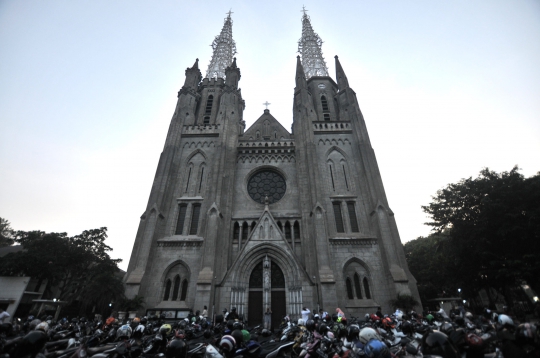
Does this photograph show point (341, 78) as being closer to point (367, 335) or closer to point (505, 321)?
point (505, 321)

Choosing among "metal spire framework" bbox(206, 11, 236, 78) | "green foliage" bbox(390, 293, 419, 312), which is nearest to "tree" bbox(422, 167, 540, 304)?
"green foliage" bbox(390, 293, 419, 312)

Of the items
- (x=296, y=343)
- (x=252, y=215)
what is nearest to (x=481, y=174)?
(x=252, y=215)

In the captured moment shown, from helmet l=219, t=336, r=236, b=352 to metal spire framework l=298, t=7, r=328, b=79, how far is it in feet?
128

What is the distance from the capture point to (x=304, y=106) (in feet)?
92.3

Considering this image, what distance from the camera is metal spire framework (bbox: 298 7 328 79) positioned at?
38625mm

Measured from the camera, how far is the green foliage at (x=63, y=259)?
24.0 meters

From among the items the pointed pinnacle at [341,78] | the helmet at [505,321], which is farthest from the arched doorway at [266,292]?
the pointed pinnacle at [341,78]

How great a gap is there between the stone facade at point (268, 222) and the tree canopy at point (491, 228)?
525cm

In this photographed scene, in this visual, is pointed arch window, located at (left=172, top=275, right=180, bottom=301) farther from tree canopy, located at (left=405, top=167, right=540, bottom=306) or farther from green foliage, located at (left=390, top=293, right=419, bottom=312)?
tree canopy, located at (left=405, top=167, right=540, bottom=306)

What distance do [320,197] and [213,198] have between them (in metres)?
9.61

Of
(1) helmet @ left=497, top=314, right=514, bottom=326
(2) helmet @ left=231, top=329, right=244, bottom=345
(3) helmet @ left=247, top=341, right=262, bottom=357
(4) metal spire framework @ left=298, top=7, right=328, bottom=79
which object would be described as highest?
(4) metal spire framework @ left=298, top=7, right=328, bottom=79

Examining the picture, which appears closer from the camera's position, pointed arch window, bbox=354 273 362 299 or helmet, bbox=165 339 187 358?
helmet, bbox=165 339 187 358

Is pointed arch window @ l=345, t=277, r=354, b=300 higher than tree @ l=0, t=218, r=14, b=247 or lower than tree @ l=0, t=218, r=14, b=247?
lower

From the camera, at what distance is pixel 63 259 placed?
2555 centimetres
